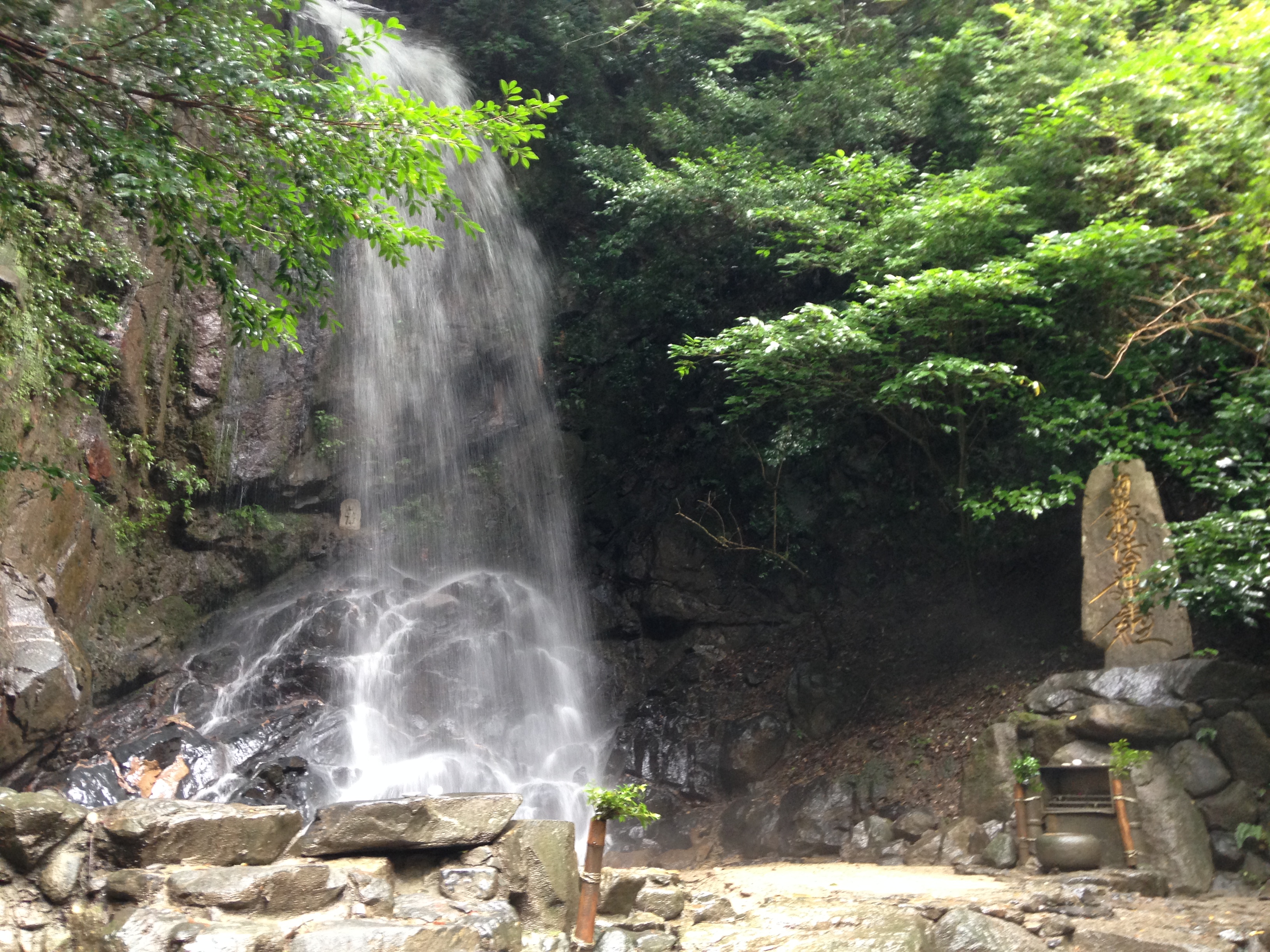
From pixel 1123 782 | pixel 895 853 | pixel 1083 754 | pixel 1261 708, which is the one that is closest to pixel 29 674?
pixel 895 853

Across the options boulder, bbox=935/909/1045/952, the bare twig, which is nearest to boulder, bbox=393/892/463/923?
boulder, bbox=935/909/1045/952

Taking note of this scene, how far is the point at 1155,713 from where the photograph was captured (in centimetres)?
646

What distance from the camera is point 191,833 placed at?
12.9 ft

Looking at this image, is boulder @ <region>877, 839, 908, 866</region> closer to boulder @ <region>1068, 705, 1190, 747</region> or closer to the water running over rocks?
boulder @ <region>1068, 705, 1190, 747</region>

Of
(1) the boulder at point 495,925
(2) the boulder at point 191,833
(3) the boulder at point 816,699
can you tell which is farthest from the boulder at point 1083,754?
(2) the boulder at point 191,833

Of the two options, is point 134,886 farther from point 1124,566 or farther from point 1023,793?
point 1124,566

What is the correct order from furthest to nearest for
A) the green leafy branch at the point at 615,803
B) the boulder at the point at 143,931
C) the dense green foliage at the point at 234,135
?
the dense green foliage at the point at 234,135 → the green leafy branch at the point at 615,803 → the boulder at the point at 143,931

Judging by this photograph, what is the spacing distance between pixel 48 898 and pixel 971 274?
7409 millimetres

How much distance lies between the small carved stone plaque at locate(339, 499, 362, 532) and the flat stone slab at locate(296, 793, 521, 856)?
8246 mm

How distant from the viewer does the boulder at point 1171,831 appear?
19.2 feet

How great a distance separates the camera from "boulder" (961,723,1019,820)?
701 centimetres

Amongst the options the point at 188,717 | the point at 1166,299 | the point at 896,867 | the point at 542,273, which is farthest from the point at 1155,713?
the point at 542,273

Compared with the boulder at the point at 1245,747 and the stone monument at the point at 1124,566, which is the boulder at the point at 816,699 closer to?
the stone monument at the point at 1124,566

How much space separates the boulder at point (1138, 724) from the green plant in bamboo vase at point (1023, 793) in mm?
550
